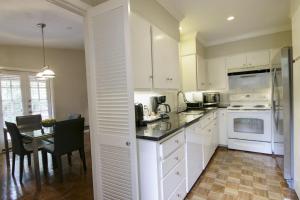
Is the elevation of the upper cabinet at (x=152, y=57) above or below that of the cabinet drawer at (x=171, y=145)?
above

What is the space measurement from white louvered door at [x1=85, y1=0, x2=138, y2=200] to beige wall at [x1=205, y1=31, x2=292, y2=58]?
3.33 m

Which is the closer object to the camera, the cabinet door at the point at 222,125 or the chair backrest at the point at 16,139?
the chair backrest at the point at 16,139

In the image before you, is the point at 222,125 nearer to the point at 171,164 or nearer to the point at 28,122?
the point at 171,164

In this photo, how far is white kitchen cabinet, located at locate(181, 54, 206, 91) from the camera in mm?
3551

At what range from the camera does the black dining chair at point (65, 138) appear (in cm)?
253

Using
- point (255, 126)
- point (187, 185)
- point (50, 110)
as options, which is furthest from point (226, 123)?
point (50, 110)

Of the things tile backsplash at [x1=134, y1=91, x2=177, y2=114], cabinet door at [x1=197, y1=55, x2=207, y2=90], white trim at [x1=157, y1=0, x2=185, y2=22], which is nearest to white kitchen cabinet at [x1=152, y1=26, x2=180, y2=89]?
tile backsplash at [x1=134, y1=91, x2=177, y2=114]

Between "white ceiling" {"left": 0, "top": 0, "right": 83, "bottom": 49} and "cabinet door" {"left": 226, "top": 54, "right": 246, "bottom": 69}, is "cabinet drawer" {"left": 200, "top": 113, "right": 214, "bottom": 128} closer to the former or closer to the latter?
"cabinet door" {"left": 226, "top": 54, "right": 246, "bottom": 69}

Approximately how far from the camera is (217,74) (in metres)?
4.13

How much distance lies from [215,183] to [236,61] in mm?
2756

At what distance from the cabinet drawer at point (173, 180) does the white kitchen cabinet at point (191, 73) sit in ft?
6.43

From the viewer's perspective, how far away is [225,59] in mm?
4039

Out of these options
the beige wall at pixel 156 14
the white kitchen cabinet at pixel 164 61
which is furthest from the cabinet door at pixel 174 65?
the beige wall at pixel 156 14

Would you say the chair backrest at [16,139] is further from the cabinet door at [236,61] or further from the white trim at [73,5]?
the cabinet door at [236,61]
